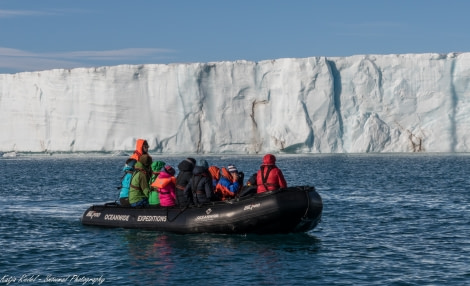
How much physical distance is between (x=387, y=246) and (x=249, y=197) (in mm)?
2629

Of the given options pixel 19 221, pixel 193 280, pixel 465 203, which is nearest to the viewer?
pixel 193 280

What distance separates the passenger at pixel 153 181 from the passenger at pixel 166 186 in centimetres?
14

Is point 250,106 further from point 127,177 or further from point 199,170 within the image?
point 199,170

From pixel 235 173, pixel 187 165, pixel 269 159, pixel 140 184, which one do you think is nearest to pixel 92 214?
pixel 140 184

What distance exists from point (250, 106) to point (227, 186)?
3660 cm

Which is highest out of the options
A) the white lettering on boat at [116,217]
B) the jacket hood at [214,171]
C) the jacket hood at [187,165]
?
the jacket hood at [187,165]

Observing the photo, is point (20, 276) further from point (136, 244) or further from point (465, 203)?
point (465, 203)

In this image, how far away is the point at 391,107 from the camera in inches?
1875

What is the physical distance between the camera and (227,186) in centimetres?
1365

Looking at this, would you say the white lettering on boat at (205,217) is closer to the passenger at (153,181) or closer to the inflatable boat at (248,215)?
the inflatable boat at (248,215)

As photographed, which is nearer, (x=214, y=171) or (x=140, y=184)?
(x=214, y=171)

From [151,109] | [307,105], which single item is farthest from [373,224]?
[151,109]

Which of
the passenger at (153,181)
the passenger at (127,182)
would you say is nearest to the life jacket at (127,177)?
the passenger at (127,182)

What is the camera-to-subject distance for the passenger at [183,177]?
13438 mm
